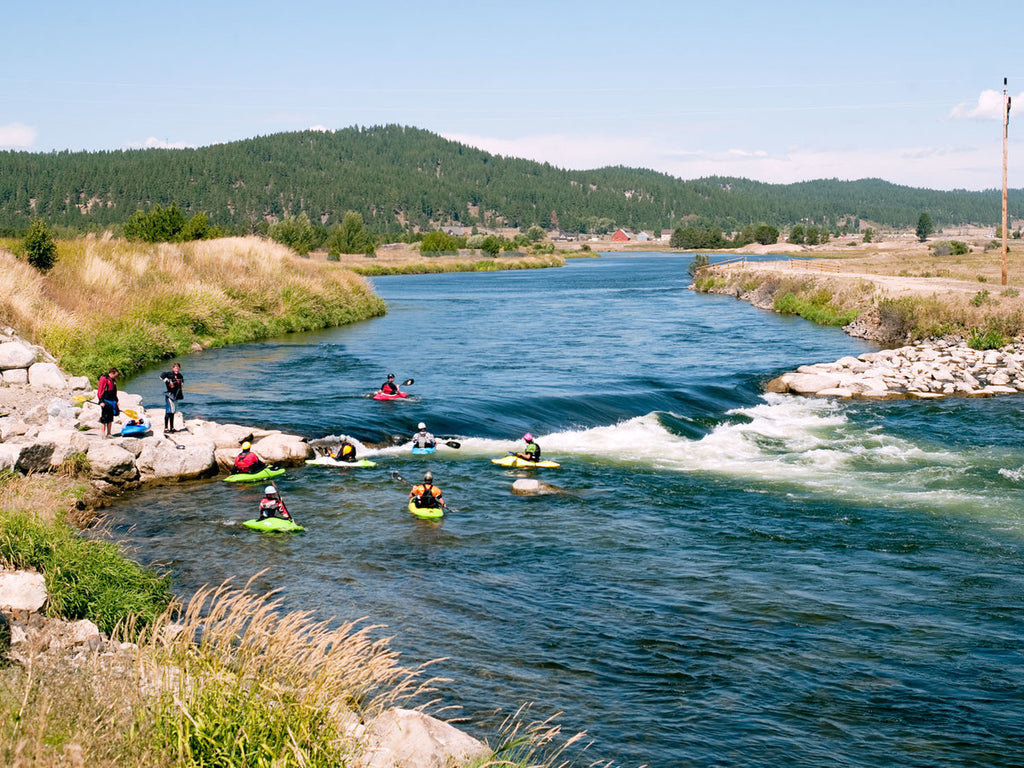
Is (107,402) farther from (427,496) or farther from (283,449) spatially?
(427,496)

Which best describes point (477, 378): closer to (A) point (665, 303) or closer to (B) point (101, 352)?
(B) point (101, 352)

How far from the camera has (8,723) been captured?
602 cm

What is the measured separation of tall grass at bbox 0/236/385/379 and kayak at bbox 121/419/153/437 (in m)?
9.61

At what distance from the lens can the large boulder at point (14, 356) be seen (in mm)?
25359

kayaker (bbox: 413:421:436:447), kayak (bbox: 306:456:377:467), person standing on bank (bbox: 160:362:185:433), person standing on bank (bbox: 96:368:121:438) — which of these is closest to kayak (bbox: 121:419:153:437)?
person standing on bank (bbox: 96:368:121:438)

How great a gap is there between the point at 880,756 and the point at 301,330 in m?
43.5

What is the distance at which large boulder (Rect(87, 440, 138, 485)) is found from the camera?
1956 cm

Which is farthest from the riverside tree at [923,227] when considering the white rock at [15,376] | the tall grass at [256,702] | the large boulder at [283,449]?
the tall grass at [256,702]

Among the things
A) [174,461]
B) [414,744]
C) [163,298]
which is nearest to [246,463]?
[174,461]

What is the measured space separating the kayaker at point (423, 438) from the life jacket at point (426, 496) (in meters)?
5.64

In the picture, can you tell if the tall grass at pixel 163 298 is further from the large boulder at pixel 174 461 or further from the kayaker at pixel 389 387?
the large boulder at pixel 174 461

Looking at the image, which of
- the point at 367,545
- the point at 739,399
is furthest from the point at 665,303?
the point at 367,545

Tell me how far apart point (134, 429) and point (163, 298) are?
2102 centimetres

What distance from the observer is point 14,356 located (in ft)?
84.0
